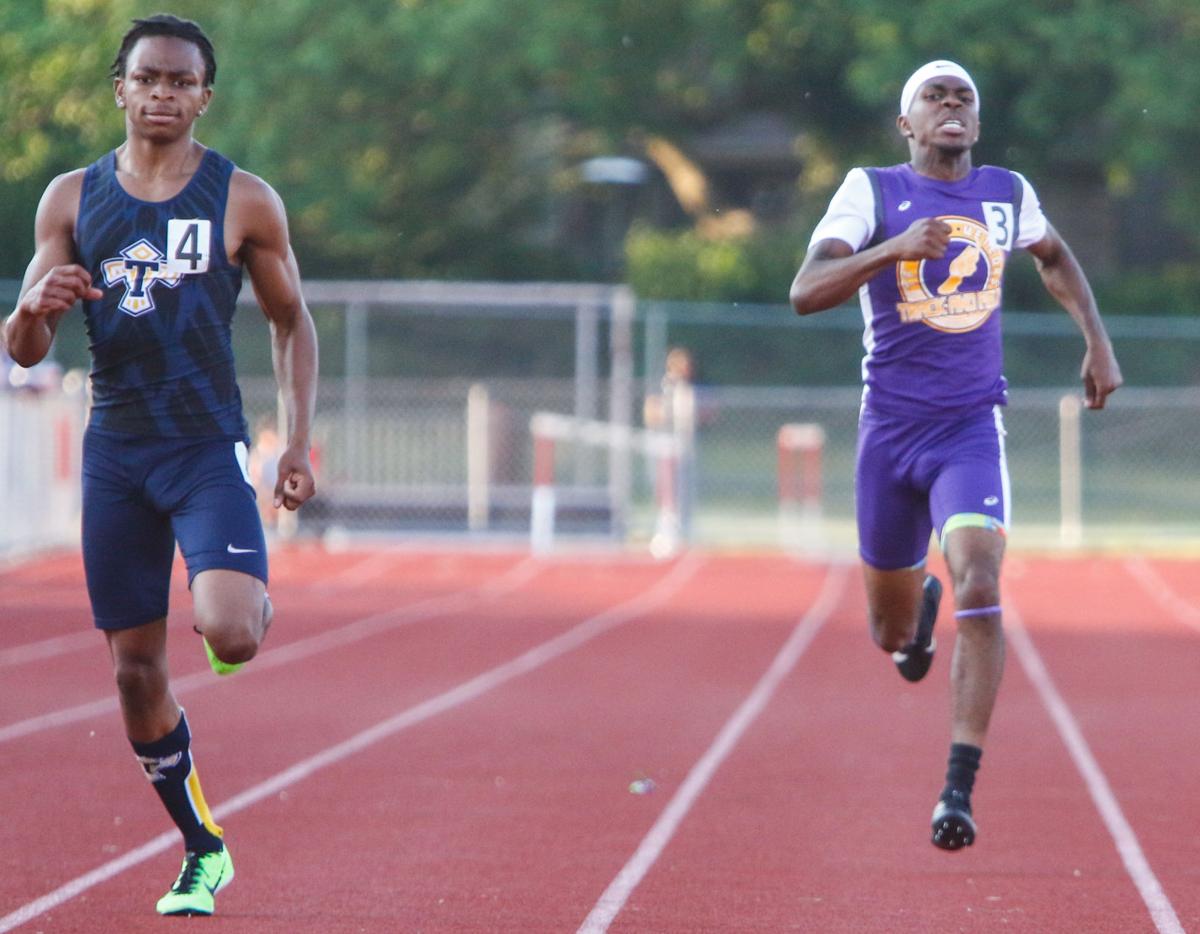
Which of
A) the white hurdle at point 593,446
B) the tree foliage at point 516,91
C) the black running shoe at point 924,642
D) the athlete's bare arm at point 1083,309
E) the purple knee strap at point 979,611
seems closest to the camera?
the purple knee strap at point 979,611

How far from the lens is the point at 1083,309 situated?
6492mm

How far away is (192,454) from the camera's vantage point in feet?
17.4

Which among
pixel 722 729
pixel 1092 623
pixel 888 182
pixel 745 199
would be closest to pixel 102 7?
pixel 745 199

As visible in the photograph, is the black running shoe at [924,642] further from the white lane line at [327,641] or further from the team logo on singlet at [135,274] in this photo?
the white lane line at [327,641]

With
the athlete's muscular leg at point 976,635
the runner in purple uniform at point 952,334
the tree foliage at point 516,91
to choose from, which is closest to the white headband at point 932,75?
the runner in purple uniform at point 952,334

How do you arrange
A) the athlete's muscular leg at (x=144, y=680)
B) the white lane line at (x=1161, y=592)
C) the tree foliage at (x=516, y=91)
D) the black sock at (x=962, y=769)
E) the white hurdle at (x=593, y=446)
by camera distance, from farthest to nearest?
the tree foliage at (x=516, y=91), the white hurdle at (x=593, y=446), the white lane line at (x=1161, y=592), the black sock at (x=962, y=769), the athlete's muscular leg at (x=144, y=680)

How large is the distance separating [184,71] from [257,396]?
62.7ft

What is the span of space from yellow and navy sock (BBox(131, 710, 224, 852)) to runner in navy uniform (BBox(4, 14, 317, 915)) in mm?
179

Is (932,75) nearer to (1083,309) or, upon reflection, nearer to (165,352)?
(1083,309)

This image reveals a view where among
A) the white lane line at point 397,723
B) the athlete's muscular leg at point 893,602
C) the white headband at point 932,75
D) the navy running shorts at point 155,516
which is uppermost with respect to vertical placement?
the white headband at point 932,75

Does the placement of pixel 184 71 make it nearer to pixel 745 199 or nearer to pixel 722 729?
pixel 722 729

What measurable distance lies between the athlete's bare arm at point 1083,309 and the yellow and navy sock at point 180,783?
2680 millimetres

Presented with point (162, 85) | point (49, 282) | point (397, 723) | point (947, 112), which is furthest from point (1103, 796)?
point (49, 282)

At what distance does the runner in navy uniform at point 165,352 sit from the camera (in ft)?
17.1
